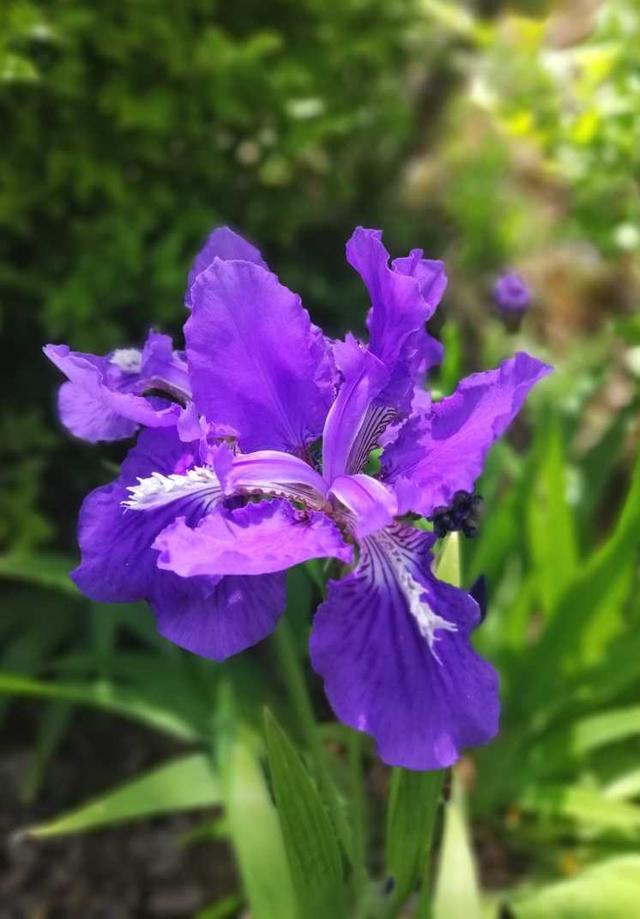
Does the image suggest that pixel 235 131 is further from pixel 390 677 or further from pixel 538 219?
pixel 390 677

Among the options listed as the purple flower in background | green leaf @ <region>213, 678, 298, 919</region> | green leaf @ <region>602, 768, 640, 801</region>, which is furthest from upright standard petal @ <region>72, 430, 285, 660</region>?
green leaf @ <region>602, 768, 640, 801</region>

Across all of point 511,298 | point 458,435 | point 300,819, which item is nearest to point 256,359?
point 458,435

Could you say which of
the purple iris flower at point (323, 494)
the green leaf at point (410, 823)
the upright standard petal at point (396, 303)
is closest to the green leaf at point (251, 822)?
the green leaf at point (410, 823)

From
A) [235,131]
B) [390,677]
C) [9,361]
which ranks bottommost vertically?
[390,677]

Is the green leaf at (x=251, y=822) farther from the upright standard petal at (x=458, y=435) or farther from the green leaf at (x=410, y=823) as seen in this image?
the upright standard petal at (x=458, y=435)

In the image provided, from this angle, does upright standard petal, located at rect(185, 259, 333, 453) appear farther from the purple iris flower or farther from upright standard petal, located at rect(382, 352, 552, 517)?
upright standard petal, located at rect(382, 352, 552, 517)

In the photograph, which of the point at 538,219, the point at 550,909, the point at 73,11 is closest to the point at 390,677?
the point at 550,909

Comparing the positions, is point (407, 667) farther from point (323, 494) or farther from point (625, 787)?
point (625, 787)
